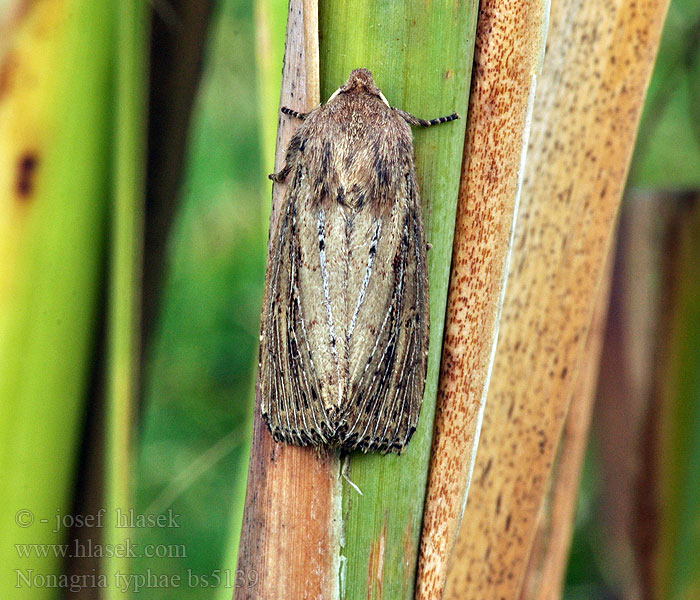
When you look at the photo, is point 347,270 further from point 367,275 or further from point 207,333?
point 207,333

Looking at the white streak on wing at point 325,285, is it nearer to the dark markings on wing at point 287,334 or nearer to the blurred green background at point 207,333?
the dark markings on wing at point 287,334

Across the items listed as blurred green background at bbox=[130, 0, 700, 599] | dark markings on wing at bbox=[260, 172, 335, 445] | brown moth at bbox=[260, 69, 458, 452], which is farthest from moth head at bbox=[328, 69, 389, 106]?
blurred green background at bbox=[130, 0, 700, 599]

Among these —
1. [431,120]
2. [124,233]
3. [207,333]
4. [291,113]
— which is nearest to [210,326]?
[207,333]

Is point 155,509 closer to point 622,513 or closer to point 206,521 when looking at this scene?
point 206,521

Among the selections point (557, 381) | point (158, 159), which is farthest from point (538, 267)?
point (158, 159)

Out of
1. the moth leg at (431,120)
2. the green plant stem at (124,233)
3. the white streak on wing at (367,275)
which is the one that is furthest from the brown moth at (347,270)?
the green plant stem at (124,233)
